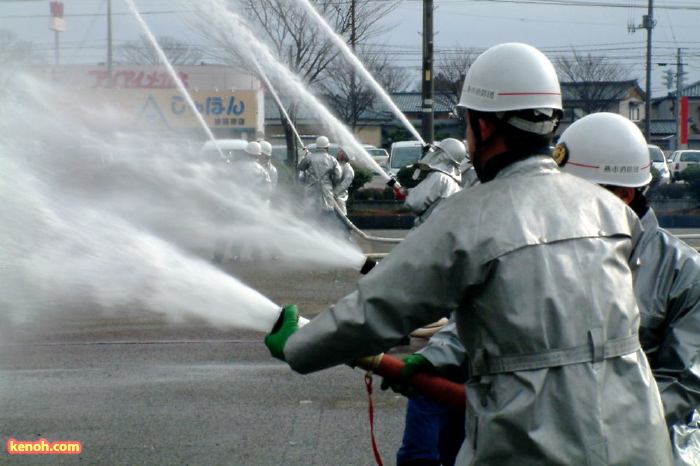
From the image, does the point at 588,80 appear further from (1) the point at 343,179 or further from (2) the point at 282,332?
(2) the point at 282,332

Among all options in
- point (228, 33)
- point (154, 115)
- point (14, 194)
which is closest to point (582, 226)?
point (14, 194)

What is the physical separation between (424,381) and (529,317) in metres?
0.66

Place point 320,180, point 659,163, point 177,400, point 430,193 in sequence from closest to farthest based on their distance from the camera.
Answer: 1. point 177,400
2. point 430,193
3. point 320,180
4. point 659,163

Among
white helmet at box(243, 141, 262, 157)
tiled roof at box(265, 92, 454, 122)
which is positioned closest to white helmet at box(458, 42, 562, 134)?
white helmet at box(243, 141, 262, 157)

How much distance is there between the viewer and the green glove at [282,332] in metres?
2.42

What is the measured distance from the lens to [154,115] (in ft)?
74.2

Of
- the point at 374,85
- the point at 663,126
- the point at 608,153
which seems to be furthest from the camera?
the point at 663,126

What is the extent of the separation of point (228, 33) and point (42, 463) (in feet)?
37.0

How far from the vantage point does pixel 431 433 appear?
3.90 meters

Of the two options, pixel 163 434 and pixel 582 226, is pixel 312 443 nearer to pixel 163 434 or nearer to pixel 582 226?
pixel 163 434

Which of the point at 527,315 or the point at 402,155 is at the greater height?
the point at 527,315

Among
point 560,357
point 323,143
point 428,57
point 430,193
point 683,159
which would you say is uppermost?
point 428,57

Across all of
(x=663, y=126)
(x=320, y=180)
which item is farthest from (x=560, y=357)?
(x=663, y=126)

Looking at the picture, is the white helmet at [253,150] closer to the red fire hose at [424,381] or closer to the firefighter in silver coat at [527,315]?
the red fire hose at [424,381]
